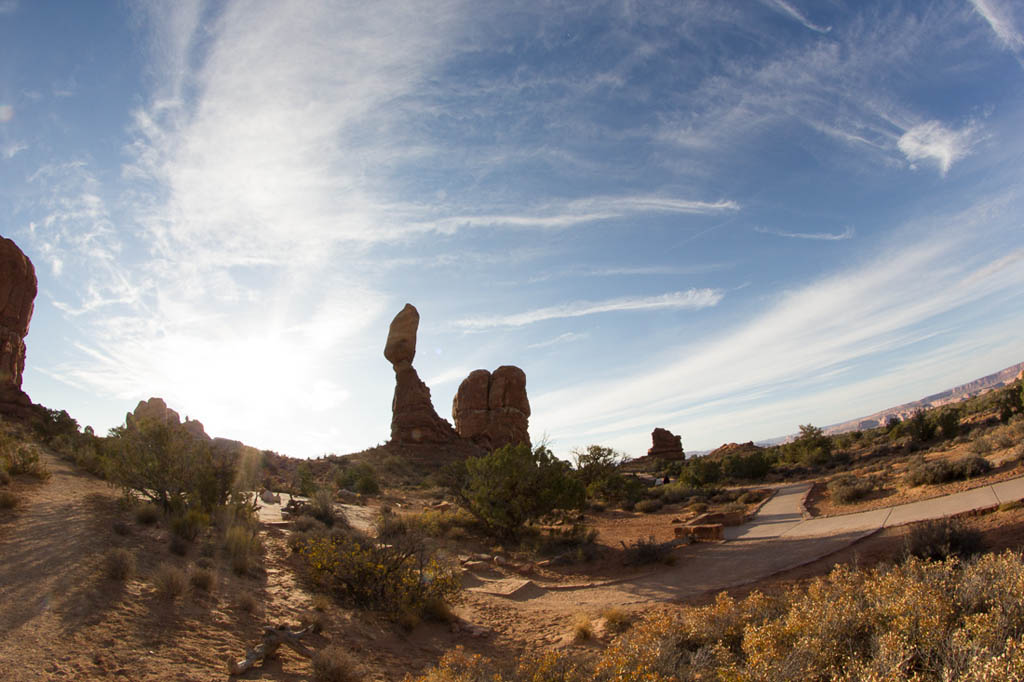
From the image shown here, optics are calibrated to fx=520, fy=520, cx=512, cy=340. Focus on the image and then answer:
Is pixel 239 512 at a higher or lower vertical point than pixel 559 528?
higher

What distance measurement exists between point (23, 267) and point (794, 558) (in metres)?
41.1

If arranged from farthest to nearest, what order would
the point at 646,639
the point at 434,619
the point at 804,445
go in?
the point at 804,445, the point at 434,619, the point at 646,639

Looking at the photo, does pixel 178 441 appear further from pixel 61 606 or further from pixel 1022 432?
pixel 1022 432

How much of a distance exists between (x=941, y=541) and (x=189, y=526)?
45.6 ft

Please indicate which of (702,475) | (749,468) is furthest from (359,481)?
(749,468)

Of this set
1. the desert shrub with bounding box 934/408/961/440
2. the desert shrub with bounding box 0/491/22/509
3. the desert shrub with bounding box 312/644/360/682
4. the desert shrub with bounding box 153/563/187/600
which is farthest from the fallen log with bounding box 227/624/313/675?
the desert shrub with bounding box 934/408/961/440

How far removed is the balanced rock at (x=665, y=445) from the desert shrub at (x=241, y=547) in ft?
200

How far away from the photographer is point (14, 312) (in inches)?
1176

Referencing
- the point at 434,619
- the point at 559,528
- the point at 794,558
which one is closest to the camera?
the point at 434,619

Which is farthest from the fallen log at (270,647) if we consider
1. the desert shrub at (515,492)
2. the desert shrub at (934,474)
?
the desert shrub at (934,474)

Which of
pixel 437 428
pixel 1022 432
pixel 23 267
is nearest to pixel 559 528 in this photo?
pixel 1022 432

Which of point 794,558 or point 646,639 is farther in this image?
point 794,558

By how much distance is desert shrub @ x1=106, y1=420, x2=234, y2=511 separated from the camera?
42.1 ft

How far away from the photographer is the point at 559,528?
63.0ft
